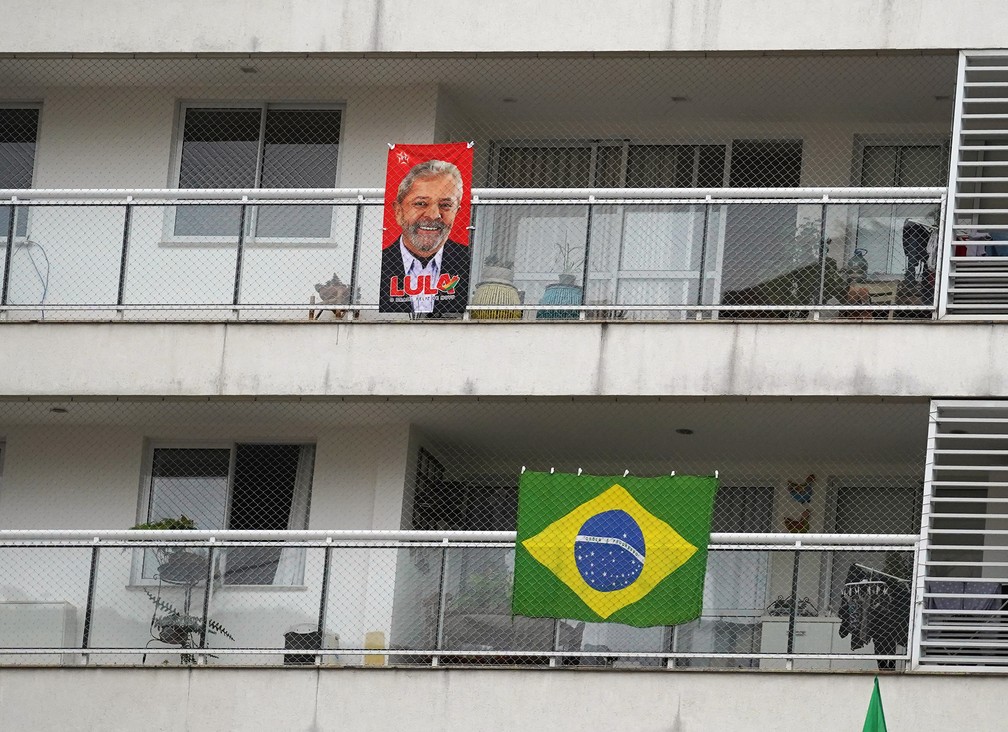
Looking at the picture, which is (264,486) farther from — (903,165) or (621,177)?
(903,165)

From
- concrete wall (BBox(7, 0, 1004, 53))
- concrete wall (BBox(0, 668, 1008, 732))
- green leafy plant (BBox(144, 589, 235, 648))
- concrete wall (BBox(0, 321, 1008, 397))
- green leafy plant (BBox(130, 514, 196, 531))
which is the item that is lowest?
concrete wall (BBox(0, 668, 1008, 732))

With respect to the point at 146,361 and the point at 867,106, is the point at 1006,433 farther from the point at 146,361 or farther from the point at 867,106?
the point at 146,361

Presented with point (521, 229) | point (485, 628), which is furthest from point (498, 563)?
point (521, 229)

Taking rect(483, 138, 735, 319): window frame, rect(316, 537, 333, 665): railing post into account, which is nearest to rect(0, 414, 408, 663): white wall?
rect(316, 537, 333, 665): railing post

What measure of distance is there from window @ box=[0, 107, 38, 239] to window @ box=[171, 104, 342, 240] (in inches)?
64.2

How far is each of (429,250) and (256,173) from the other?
2.75 metres

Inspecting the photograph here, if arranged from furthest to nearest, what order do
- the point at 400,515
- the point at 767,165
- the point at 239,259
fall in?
the point at 767,165 → the point at 400,515 → the point at 239,259

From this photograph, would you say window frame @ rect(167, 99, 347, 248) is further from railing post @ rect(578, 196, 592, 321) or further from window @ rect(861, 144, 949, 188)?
window @ rect(861, 144, 949, 188)

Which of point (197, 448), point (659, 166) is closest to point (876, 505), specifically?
point (659, 166)

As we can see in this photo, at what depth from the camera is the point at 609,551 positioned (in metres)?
18.6

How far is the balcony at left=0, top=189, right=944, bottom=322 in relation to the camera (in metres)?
19.5

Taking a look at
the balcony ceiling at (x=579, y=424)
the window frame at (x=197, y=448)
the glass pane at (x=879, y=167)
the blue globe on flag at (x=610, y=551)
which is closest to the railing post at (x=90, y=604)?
the balcony ceiling at (x=579, y=424)

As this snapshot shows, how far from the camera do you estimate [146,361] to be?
20.2 m

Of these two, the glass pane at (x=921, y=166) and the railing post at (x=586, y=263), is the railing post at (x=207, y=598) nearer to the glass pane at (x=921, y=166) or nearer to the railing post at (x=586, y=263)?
the railing post at (x=586, y=263)
